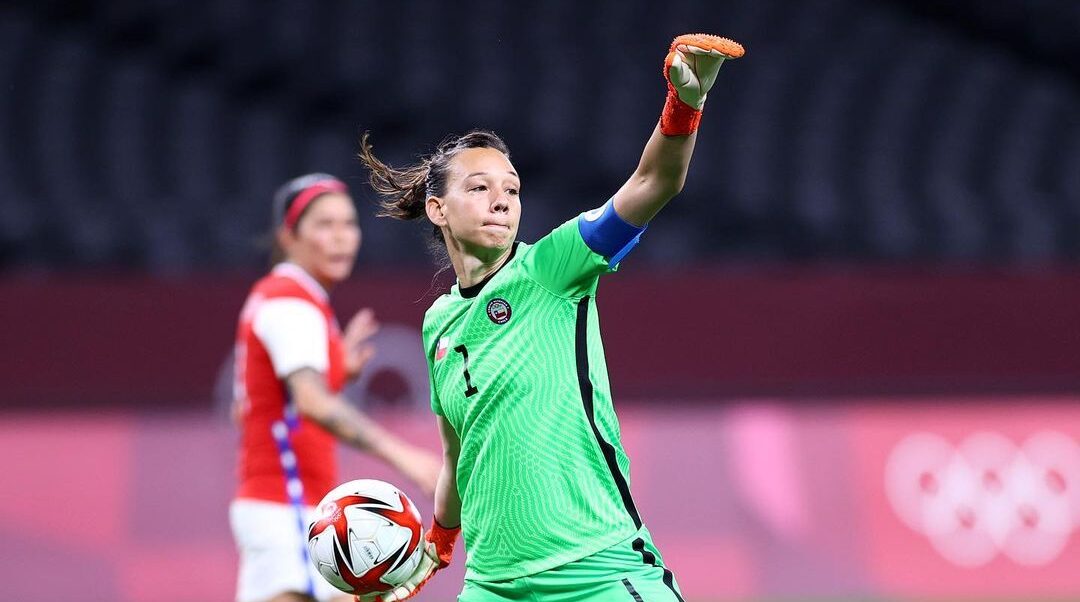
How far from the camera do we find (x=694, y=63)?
3.21 m

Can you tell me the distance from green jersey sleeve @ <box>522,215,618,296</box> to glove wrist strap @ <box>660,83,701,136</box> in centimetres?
A: 30

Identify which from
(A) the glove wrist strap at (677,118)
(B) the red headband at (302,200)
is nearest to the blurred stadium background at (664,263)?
(B) the red headband at (302,200)

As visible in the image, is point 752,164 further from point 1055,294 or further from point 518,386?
point 518,386

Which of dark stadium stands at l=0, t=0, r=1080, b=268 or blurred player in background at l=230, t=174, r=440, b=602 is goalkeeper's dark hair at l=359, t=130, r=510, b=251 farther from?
dark stadium stands at l=0, t=0, r=1080, b=268

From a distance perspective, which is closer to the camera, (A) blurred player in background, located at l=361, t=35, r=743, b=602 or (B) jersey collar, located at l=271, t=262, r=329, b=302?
(A) blurred player in background, located at l=361, t=35, r=743, b=602

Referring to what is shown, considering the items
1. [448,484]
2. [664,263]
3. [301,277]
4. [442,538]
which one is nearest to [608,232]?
[448,484]

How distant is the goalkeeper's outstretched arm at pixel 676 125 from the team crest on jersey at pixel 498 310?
41 centimetres

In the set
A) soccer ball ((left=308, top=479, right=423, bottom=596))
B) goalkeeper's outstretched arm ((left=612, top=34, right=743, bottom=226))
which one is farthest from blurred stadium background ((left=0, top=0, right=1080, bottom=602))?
goalkeeper's outstretched arm ((left=612, top=34, right=743, bottom=226))

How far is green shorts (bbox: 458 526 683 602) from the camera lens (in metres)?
3.53

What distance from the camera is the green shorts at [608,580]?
139 inches

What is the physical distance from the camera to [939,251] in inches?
413

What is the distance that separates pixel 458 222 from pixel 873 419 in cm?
547

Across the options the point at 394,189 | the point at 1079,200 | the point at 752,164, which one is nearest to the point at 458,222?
the point at 394,189

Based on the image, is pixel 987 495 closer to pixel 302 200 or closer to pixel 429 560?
pixel 302 200
